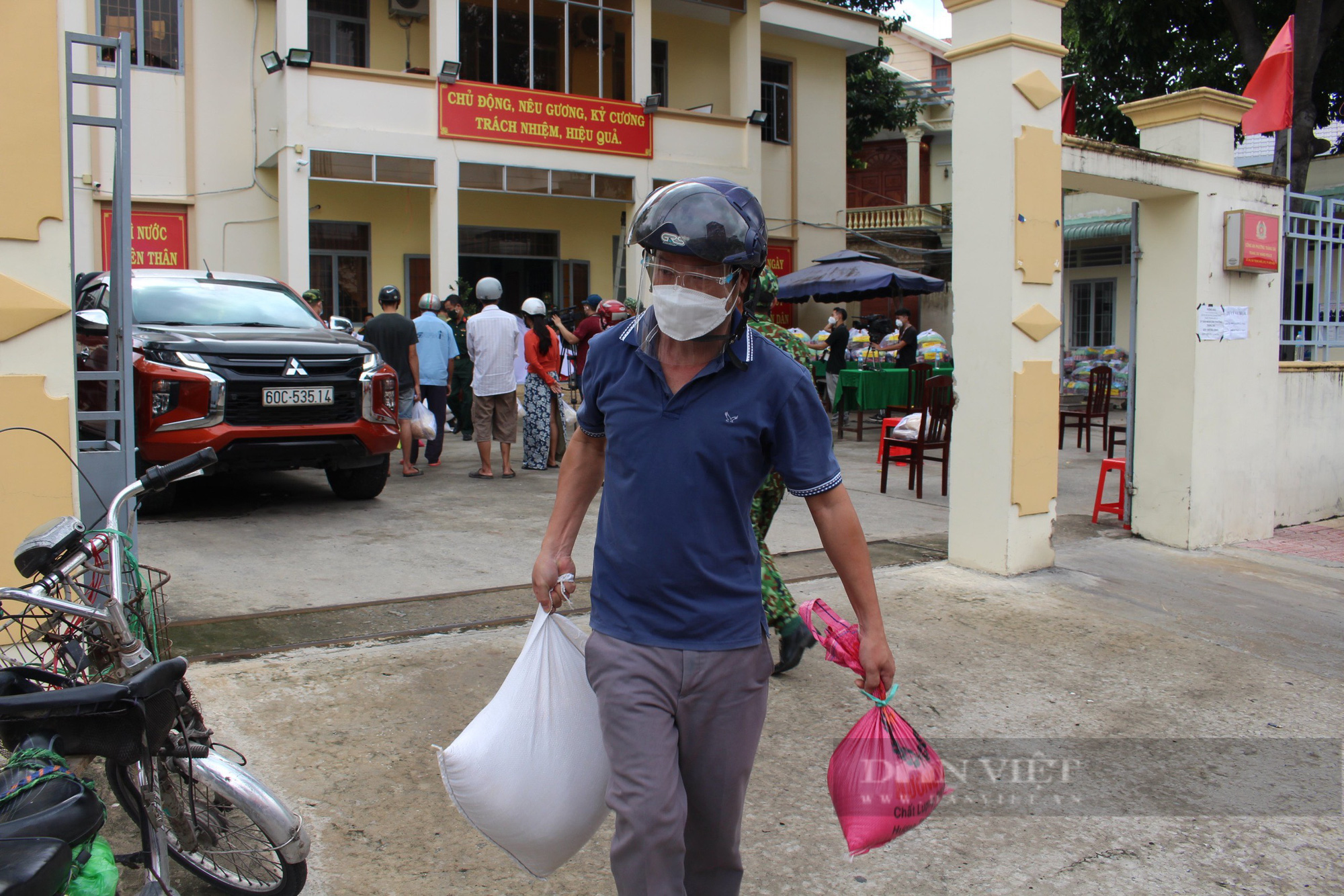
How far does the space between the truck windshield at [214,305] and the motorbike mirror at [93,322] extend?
0.33 meters

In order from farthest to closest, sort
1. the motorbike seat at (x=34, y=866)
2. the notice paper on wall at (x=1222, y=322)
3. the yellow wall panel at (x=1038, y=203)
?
1. the notice paper on wall at (x=1222, y=322)
2. the yellow wall panel at (x=1038, y=203)
3. the motorbike seat at (x=34, y=866)

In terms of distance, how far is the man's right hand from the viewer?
2.54 m

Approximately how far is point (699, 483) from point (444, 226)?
541 inches

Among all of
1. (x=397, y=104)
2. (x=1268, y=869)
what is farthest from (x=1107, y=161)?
(x=397, y=104)

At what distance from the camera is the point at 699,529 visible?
229 centimetres

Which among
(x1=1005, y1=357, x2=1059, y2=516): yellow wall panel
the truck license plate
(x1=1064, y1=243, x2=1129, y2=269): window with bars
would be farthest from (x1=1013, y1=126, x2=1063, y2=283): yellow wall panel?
(x1=1064, y1=243, x2=1129, y2=269): window with bars

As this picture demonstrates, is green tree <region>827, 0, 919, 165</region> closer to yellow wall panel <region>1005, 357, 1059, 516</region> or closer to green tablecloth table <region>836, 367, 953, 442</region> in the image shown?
green tablecloth table <region>836, 367, 953, 442</region>

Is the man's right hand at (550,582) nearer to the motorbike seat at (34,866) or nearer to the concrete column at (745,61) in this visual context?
the motorbike seat at (34,866)

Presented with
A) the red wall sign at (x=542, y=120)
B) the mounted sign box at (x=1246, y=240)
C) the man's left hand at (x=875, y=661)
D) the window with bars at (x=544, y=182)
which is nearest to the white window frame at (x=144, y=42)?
the red wall sign at (x=542, y=120)

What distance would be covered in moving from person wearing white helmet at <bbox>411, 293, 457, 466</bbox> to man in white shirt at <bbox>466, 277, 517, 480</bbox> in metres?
0.53

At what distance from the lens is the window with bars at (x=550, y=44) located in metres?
16.6

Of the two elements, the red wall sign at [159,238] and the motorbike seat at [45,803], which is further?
the red wall sign at [159,238]

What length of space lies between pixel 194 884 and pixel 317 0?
15738mm

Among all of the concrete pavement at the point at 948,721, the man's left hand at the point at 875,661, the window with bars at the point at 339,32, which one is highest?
the window with bars at the point at 339,32
